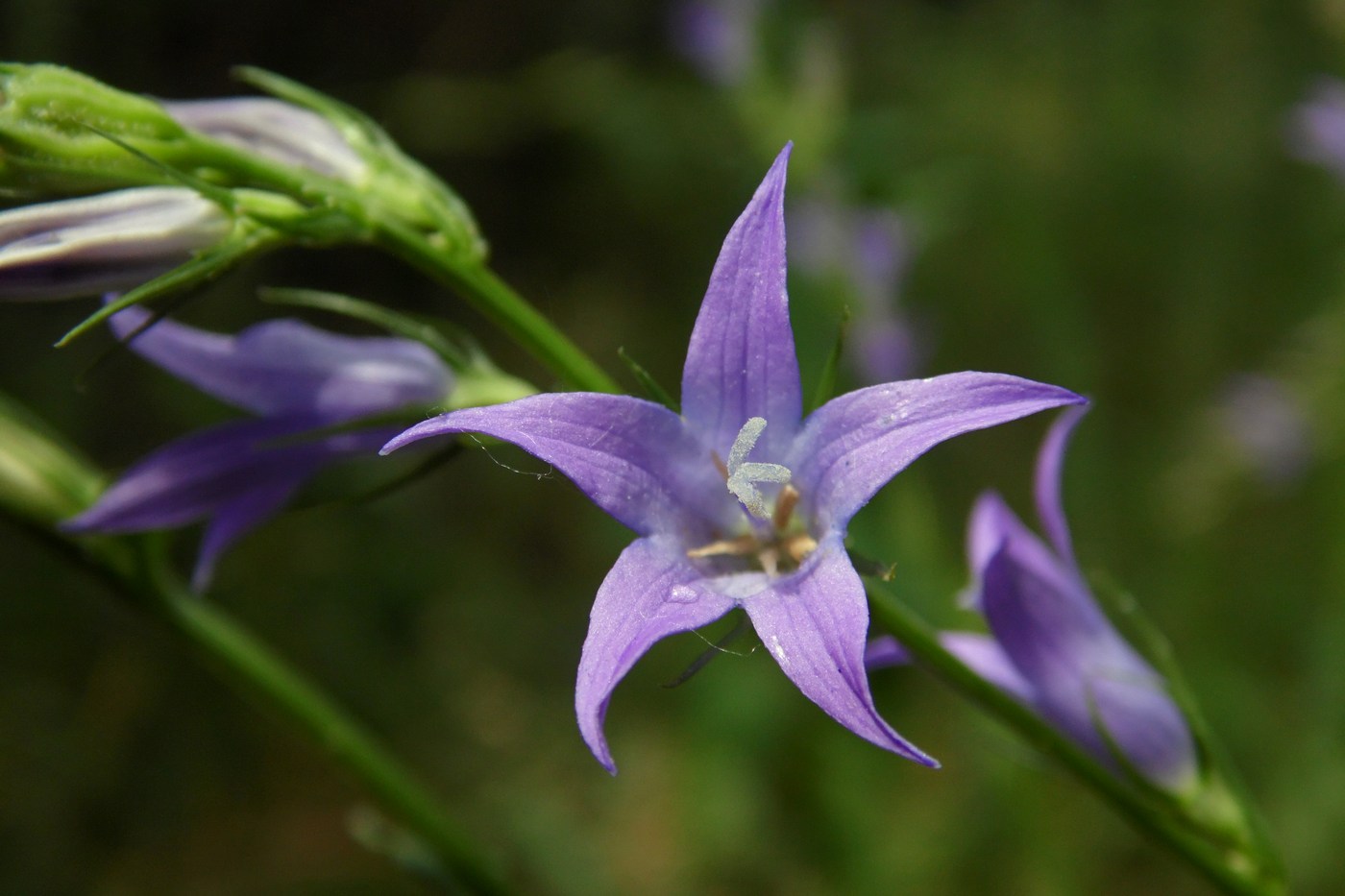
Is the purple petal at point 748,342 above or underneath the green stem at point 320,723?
above

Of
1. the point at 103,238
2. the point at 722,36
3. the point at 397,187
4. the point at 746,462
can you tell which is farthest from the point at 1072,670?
the point at 722,36

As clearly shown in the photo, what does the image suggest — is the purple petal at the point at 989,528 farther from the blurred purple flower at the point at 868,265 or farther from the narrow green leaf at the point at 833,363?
the blurred purple flower at the point at 868,265

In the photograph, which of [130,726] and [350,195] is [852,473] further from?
[130,726]

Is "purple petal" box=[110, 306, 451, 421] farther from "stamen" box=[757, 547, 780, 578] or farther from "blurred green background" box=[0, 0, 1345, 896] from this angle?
"blurred green background" box=[0, 0, 1345, 896]

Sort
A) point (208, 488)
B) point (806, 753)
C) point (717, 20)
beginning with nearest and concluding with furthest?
point (208, 488), point (806, 753), point (717, 20)

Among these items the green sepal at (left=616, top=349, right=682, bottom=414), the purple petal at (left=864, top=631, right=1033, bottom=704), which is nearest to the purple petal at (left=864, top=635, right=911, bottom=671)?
the purple petal at (left=864, top=631, right=1033, bottom=704)

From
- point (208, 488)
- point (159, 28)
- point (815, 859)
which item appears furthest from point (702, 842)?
point (159, 28)

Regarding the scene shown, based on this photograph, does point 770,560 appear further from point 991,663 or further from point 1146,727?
point 1146,727

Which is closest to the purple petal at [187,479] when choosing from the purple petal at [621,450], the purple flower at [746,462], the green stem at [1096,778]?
the purple petal at [621,450]
